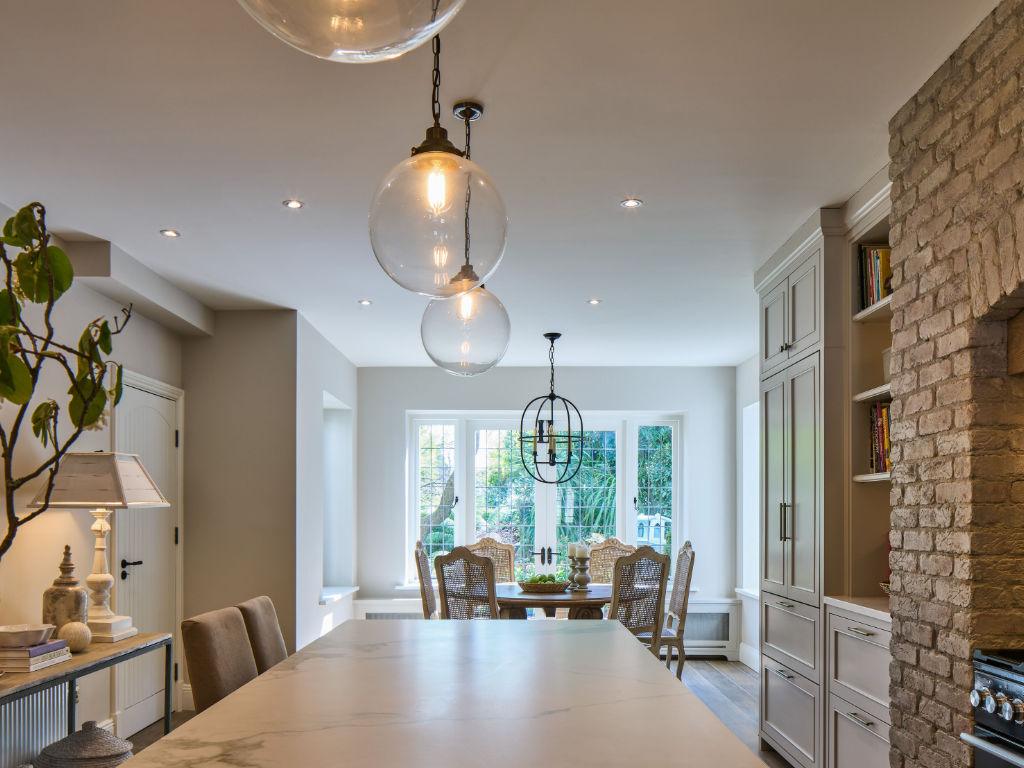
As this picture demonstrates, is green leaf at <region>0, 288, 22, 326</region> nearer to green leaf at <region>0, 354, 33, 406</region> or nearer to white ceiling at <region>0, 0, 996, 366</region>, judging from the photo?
green leaf at <region>0, 354, 33, 406</region>

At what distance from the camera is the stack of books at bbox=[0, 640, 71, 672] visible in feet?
10.4

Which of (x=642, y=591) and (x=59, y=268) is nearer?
(x=59, y=268)

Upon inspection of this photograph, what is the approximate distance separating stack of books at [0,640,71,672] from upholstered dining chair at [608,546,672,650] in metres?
3.06

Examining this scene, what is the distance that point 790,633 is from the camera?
4.25 metres

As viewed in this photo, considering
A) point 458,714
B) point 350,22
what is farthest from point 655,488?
point 350,22

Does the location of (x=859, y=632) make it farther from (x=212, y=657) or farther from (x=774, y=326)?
(x=212, y=657)

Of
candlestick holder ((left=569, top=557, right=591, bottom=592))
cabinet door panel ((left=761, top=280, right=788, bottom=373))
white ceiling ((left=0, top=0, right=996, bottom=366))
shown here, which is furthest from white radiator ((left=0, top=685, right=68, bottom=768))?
cabinet door panel ((left=761, top=280, right=788, bottom=373))

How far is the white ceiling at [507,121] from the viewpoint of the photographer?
237cm

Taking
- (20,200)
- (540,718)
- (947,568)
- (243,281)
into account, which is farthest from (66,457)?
(947,568)

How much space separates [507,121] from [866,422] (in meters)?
2.00

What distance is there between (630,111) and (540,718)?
1.91 m

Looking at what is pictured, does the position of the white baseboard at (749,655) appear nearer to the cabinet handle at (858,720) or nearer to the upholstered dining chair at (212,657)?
the cabinet handle at (858,720)

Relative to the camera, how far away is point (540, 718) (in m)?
1.70

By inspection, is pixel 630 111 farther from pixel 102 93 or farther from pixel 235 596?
pixel 235 596
